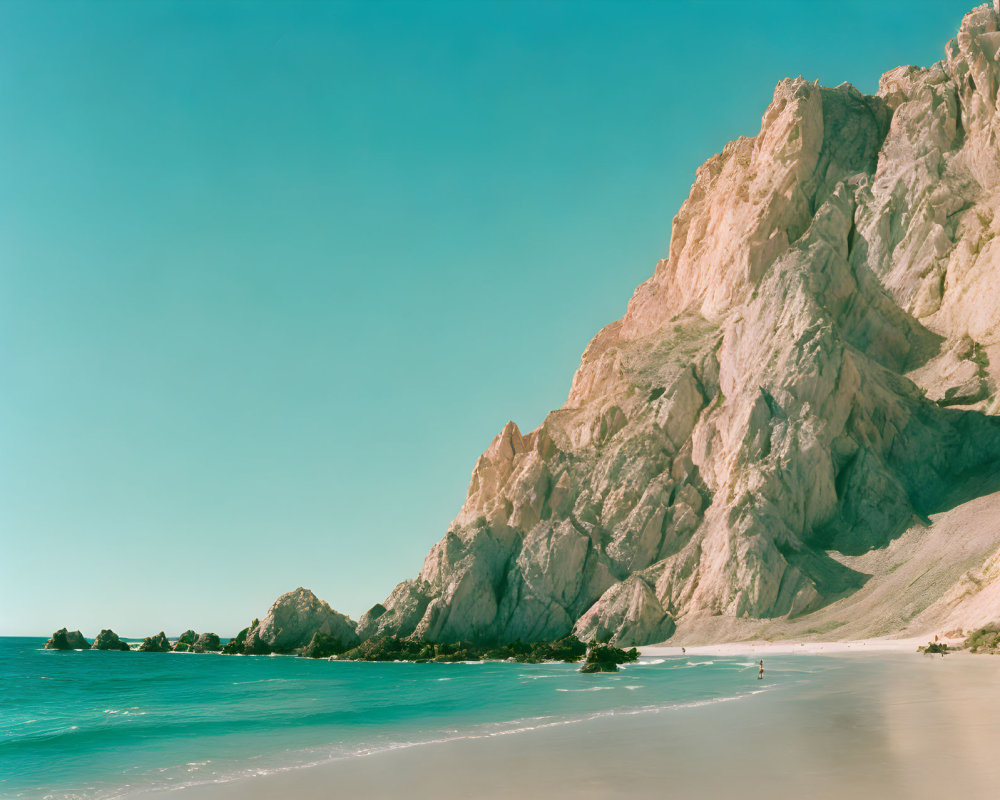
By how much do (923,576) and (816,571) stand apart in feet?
27.1

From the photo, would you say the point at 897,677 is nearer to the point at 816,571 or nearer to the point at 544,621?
the point at 816,571

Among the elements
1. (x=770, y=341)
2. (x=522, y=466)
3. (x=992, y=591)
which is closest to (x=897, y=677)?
(x=992, y=591)

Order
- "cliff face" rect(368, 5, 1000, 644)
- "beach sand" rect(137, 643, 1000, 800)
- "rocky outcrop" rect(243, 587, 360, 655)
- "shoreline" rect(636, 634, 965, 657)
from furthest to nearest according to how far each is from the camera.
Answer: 1. "rocky outcrop" rect(243, 587, 360, 655)
2. "cliff face" rect(368, 5, 1000, 644)
3. "shoreline" rect(636, 634, 965, 657)
4. "beach sand" rect(137, 643, 1000, 800)

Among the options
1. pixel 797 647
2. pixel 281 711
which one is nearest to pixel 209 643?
pixel 797 647

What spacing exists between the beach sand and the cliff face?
43.3 meters

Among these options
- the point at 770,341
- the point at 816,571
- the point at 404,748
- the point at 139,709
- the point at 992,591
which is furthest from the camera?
Answer: the point at 770,341

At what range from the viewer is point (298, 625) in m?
83.5

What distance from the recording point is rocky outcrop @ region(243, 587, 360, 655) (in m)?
82.4

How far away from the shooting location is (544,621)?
71.2 meters

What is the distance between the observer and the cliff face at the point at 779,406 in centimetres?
6850

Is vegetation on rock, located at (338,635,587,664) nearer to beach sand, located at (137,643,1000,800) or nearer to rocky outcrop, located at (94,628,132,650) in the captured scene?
beach sand, located at (137,643,1000,800)

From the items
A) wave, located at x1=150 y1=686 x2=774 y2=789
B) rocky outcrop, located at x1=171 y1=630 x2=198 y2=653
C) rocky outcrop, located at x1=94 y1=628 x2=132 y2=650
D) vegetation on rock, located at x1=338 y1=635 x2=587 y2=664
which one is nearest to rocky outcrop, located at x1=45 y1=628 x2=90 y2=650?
rocky outcrop, located at x1=94 y1=628 x2=132 y2=650

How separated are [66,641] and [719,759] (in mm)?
131991

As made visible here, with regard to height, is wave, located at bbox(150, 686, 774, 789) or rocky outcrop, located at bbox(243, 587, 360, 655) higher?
rocky outcrop, located at bbox(243, 587, 360, 655)
